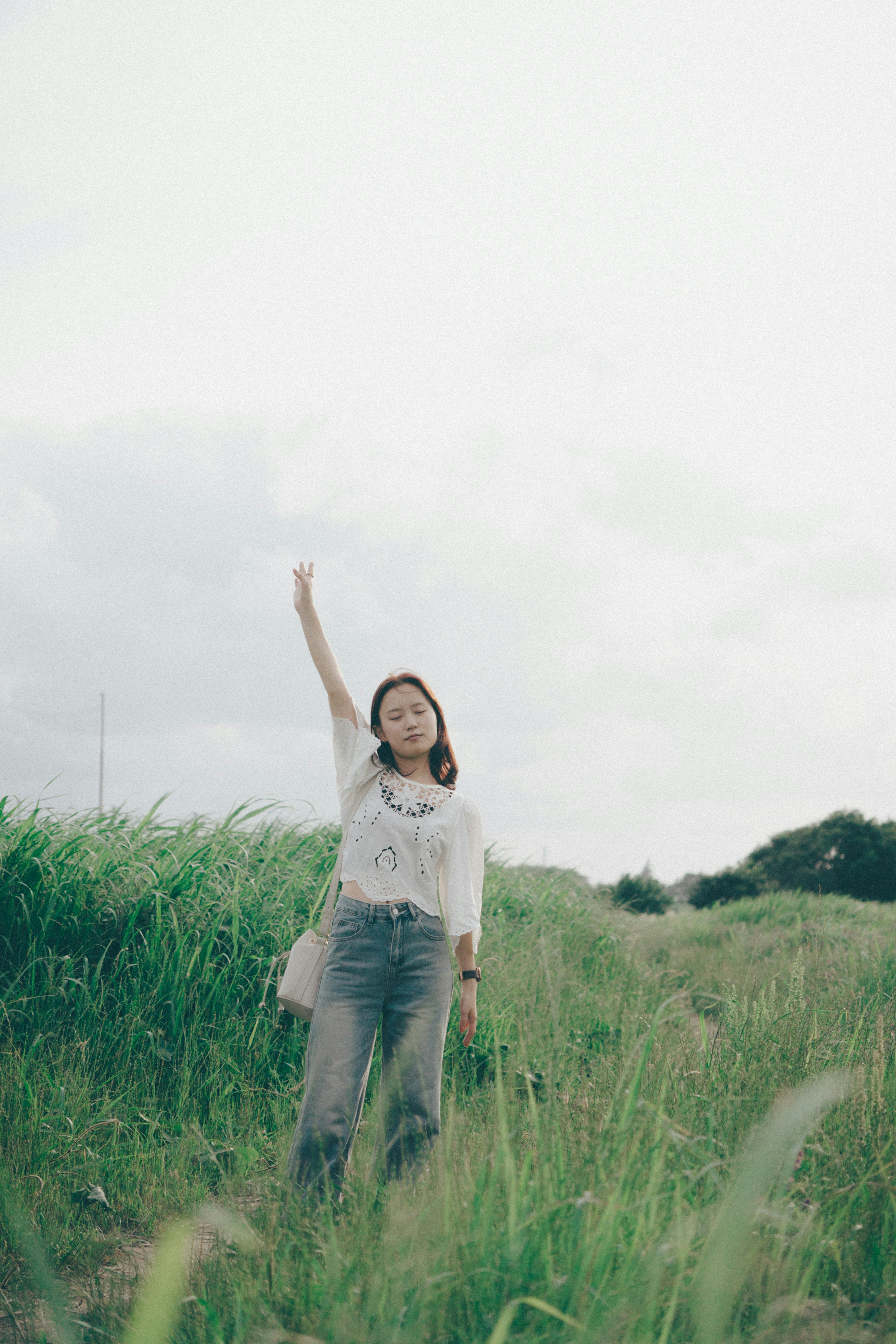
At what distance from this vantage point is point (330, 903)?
3631 mm

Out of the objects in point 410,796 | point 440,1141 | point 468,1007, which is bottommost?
point 440,1141

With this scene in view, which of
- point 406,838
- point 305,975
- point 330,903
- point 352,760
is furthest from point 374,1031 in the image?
point 352,760

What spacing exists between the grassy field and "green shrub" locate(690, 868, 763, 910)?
1186cm

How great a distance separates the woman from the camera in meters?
3.15

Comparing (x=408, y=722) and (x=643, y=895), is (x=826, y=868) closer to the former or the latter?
(x=643, y=895)

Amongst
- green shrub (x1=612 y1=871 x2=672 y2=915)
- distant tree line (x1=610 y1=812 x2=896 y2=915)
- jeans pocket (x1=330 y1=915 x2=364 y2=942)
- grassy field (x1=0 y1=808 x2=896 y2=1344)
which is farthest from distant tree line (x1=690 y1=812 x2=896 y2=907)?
jeans pocket (x1=330 y1=915 x2=364 y2=942)

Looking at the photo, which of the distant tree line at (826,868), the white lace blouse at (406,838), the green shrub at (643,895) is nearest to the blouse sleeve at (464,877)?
the white lace blouse at (406,838)

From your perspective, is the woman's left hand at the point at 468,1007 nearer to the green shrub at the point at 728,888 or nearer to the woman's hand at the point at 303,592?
the woman's hand at the point at 303,592

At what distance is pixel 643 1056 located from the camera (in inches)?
80.7

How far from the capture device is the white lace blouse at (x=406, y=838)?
3.31m

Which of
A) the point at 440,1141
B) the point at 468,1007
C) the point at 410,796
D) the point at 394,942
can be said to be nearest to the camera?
the point at 440,1141

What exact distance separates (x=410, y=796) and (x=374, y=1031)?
2.72ft

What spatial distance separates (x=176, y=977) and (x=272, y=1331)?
362cm

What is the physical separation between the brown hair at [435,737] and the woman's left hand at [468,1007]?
2.36ft
